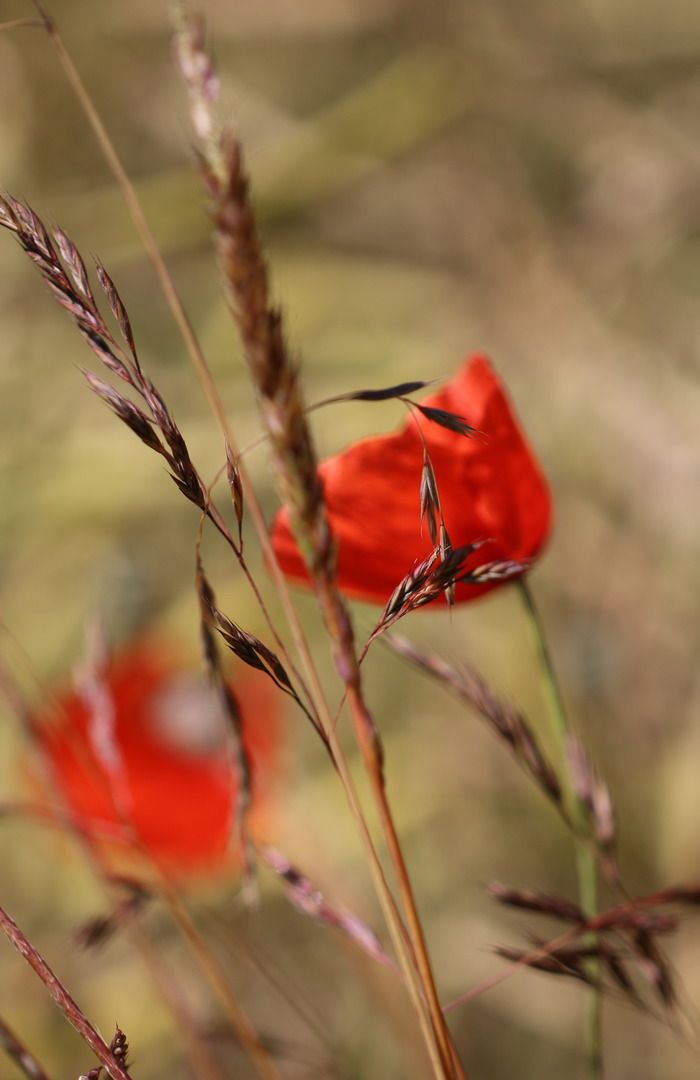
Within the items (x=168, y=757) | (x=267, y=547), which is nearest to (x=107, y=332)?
(x=267, y=547)

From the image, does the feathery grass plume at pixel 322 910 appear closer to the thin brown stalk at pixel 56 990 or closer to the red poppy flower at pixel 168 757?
the thin brown stalk at pixel 56 990

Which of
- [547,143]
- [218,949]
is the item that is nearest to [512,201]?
[547,143]

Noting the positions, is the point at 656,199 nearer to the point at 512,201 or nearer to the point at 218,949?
the point at 512,201

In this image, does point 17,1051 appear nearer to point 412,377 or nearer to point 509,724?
point 509,724

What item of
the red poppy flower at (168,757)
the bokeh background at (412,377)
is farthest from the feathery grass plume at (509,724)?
the bokeh background at (412,377)

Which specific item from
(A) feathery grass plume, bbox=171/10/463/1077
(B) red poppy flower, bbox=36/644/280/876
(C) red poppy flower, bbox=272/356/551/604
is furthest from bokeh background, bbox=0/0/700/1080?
(A) feathery grass plume, bbox=171/10/463/1077

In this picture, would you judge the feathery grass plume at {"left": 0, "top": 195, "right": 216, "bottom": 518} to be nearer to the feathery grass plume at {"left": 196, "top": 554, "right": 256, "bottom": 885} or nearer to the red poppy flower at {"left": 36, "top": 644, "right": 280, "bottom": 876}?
the feathery grass plume at {"left": 196, "top": 554, "right": 256, "bottom": 885}

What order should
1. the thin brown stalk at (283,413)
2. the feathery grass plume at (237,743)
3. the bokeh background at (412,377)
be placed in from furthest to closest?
1. the bokeh background at (412,377)
2. the feathery grass plume at (237,743)
3. the thin brown stalk at (283,413)
